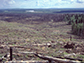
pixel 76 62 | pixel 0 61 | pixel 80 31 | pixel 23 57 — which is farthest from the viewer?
pixel 80 31

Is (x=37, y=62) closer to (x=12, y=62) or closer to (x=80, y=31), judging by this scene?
(x=12, y=62)

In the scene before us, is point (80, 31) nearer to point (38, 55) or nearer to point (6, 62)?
point (38, 55)

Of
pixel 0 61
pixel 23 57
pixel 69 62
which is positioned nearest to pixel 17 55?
pixel 23 57

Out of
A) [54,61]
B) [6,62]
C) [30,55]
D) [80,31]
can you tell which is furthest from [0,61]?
[80,31]

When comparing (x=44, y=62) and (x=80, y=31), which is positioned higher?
(x=44, y=62)

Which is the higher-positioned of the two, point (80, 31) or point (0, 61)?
point (0, 61)

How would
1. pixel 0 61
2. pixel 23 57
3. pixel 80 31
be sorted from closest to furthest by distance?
pixel 0 61 → pixel 23 57 → pixel 80 31

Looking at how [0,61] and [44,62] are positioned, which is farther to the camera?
[0,61]

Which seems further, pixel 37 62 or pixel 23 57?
pixel 23 57

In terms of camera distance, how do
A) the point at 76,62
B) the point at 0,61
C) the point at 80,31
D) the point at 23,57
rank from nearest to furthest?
1. the point at 76,62
2. the point at 0,61
3. the point at 23,57
4. the point at 80,31
